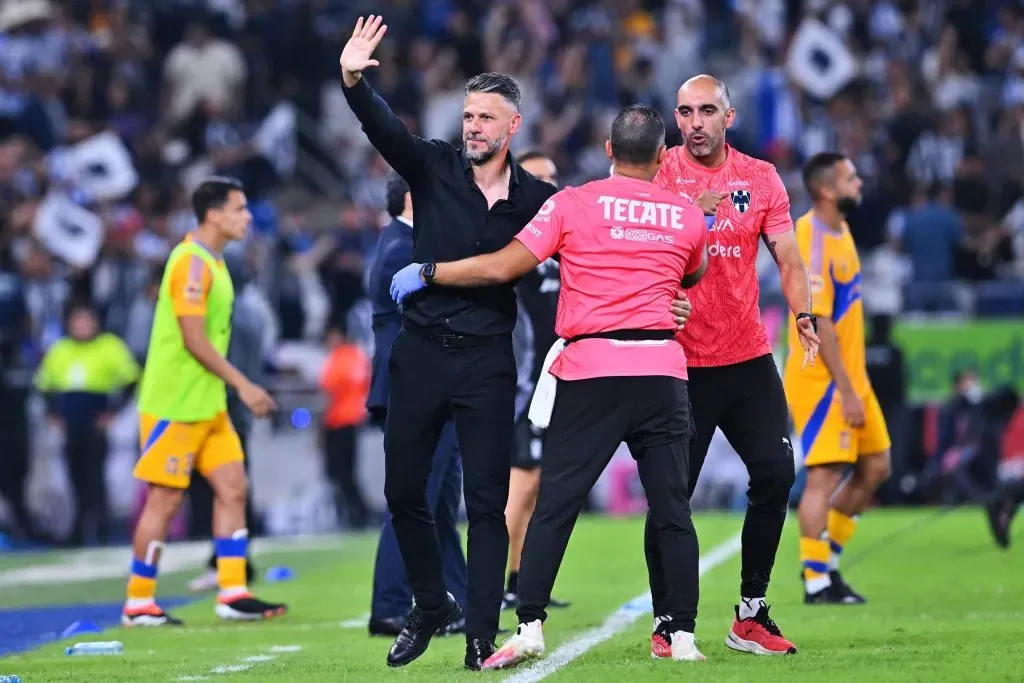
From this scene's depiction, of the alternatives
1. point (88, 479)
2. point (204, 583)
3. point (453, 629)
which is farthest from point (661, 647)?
point (88, 479)

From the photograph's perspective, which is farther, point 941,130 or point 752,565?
point 941,130

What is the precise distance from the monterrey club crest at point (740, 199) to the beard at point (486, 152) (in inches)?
48.2

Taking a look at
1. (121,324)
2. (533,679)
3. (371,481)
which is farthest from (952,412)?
(533,679)

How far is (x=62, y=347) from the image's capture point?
1797cm

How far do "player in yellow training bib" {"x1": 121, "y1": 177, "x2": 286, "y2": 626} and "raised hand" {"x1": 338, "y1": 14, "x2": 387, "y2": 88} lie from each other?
3.75 metres

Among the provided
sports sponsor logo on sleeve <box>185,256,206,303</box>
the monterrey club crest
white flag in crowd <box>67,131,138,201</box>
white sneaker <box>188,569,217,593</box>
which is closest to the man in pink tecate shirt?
the monterrey club crest

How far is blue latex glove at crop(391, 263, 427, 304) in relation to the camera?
23.4 feet

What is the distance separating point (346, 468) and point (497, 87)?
11.7m

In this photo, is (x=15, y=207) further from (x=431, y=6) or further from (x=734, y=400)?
(x=734, y=400)

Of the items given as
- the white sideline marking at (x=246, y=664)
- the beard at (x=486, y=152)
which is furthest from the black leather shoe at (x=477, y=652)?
the beard at (x=486, y=152)

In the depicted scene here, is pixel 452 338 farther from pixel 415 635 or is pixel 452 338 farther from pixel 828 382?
pixel 828 382

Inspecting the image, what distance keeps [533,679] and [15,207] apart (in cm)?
1574

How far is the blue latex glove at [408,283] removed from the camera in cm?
713

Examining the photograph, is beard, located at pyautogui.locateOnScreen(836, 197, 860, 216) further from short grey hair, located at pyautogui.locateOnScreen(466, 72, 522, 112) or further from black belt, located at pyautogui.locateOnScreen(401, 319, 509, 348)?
black belt, located at pyautogui.locateOnScreen(401, 319, 509, 348)
